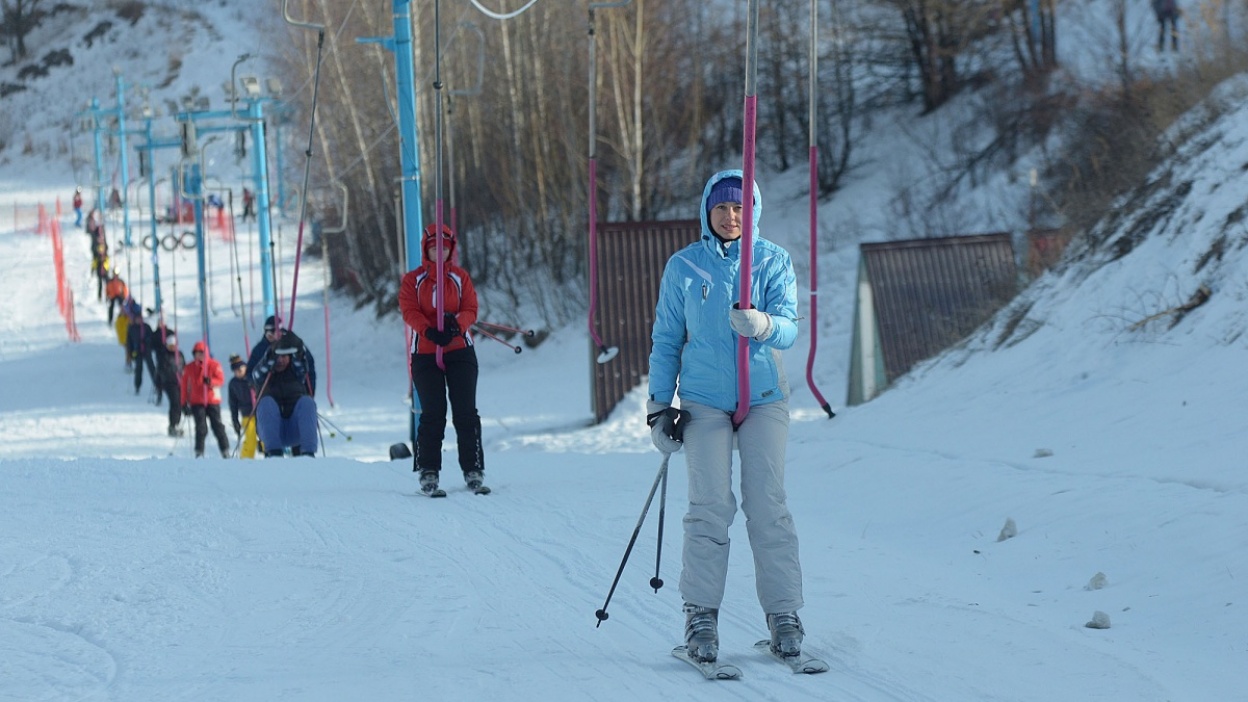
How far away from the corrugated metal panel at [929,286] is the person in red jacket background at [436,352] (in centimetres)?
910

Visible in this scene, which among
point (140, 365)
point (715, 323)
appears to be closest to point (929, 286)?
point (715, 323)

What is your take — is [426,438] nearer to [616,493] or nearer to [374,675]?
[616,493]

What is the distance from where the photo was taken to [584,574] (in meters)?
6.80

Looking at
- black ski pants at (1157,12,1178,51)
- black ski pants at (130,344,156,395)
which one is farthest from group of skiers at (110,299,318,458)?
black ski pants at (1157,12,1178,51)

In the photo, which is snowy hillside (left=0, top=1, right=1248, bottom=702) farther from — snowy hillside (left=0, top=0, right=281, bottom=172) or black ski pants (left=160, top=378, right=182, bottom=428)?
snowy hillside (left=0, top=0, right=281, bottom=172)

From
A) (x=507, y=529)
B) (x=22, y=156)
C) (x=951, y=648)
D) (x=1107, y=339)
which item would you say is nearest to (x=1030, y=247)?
(x=1107, y=339)

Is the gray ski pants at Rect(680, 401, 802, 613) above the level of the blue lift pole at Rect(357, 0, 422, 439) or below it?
below

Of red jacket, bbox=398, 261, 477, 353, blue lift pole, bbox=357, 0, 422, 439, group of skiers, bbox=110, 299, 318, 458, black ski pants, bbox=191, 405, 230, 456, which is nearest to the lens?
red jacket, bbox=398, 261, 477, 353

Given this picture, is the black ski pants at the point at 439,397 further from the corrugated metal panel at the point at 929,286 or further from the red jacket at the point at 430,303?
the corrugated metal panel at the point at 929,286

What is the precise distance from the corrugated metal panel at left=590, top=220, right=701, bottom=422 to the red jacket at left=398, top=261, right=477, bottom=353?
1175cm

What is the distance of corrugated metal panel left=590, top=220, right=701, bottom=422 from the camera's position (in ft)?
69.5

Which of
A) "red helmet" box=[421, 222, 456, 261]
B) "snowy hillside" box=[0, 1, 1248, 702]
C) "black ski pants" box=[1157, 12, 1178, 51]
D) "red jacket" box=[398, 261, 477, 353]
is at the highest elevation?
"black ski pants" box=[1157, 12, 1178, 51]

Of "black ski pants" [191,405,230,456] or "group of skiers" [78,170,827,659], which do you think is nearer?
"group of skiers" [78,170,827,659]

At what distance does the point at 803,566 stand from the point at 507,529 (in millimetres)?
1736
